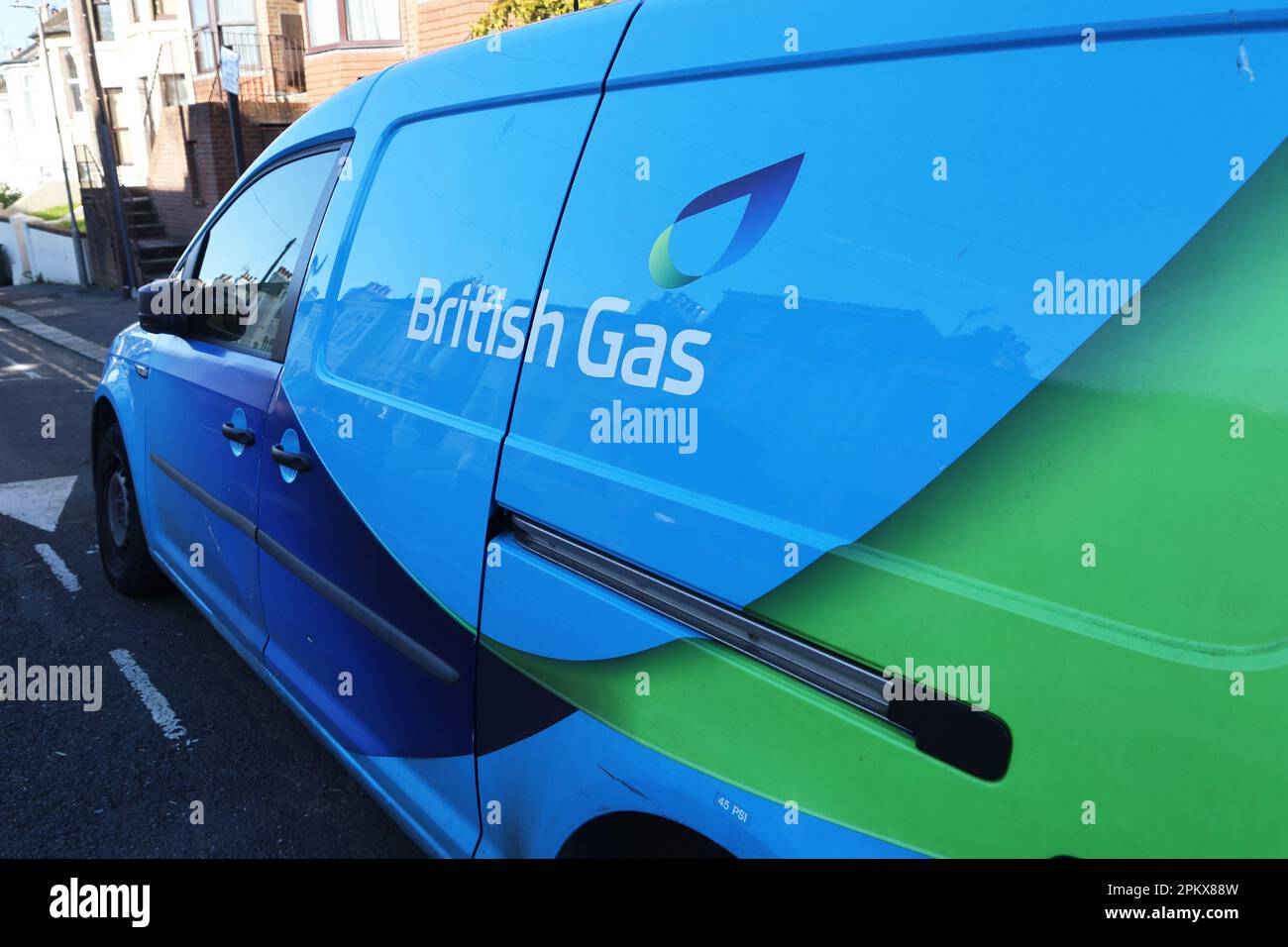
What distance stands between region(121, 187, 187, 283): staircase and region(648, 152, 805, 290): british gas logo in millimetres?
18627

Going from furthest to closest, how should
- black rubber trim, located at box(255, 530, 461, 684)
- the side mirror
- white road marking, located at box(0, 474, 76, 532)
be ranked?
white road marking, located at box(0, 474, 76, 532) → the side mirror → black rubber trim, located at box(255, 530, 461, 684)

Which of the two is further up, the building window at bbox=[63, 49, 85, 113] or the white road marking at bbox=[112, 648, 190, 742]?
the building window at bbox=[63, 49, 85, 113]

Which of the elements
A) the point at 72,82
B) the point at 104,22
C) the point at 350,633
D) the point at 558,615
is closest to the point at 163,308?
the point at 350,633

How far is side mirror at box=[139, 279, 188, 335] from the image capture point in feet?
11.0

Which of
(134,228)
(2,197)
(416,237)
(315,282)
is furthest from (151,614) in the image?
(2,197)

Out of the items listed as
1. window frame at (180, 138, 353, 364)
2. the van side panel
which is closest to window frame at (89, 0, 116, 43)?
window frame at (180, 138, 353, 364)

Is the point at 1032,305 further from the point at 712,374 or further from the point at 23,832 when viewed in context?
the point at 23,832

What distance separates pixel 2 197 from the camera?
30.8m

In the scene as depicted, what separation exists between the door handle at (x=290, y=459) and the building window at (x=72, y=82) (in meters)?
35.6

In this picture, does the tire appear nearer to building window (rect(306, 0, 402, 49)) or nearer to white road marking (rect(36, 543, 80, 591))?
white road marking (rect(36, 543, 80, 591))

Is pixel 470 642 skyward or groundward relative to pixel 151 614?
skyward

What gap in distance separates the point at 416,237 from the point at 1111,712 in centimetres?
183

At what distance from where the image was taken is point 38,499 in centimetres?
598

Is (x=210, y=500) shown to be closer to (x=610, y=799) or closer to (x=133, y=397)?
(x=133, y=397)
